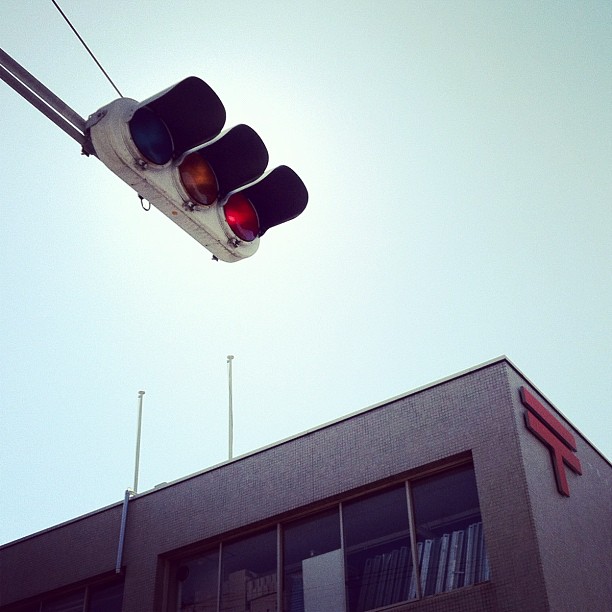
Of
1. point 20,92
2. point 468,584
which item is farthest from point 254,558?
point 20,92

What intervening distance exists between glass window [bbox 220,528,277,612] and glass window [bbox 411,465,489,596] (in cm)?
239

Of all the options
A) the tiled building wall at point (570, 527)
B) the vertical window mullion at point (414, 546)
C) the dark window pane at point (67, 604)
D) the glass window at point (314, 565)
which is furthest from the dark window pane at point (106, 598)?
the tiled building wall at point (570, 527)

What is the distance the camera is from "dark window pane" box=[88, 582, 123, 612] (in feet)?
46.6

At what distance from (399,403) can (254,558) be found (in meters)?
3.16

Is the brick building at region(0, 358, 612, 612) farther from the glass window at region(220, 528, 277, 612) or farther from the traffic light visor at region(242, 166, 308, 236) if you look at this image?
the traffic light visor at region(242, 166, 308, 236)

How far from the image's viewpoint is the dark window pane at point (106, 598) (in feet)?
46.6

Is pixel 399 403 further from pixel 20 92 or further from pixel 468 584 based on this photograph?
pixel 20 92

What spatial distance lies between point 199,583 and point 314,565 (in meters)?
2.28

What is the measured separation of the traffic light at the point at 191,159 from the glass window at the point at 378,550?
753 centimetres

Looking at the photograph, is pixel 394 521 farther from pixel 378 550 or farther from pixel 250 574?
pixel 250 574

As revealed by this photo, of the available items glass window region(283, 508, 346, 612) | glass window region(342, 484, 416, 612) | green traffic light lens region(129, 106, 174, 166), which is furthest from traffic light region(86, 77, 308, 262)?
glass window region(283, 508, 346, 612)

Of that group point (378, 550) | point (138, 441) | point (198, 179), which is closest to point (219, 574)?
point (378, 550)

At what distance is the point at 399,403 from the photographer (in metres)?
12.4

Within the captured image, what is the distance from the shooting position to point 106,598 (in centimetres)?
1444
